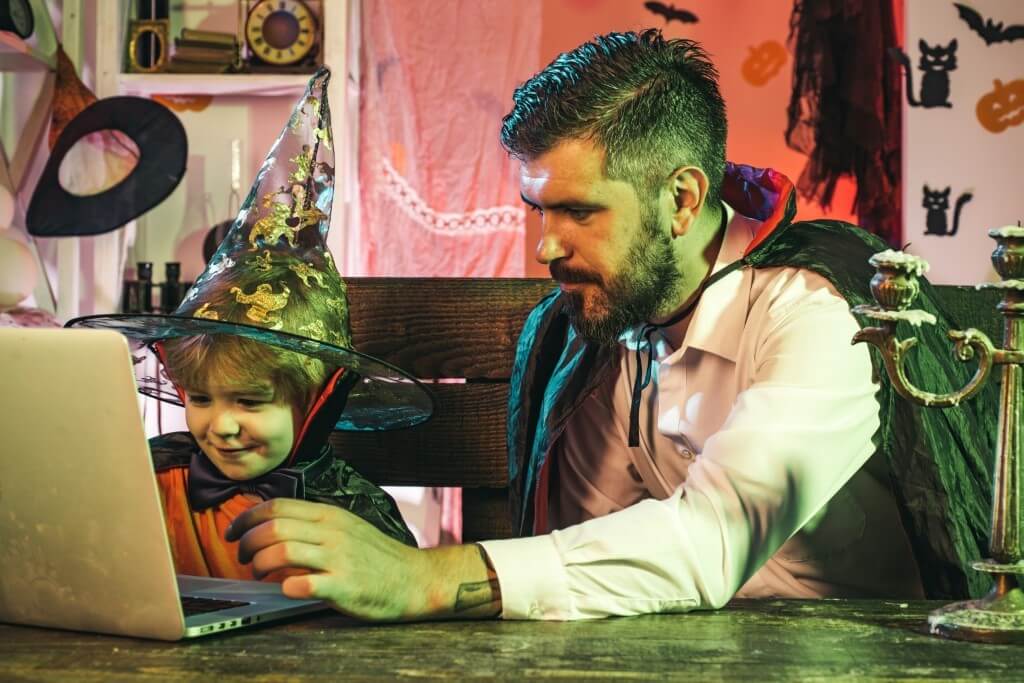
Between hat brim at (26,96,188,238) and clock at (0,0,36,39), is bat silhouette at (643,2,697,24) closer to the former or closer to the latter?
hat brim at (26,96,188,238)

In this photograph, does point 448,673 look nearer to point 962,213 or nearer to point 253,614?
point 253,614

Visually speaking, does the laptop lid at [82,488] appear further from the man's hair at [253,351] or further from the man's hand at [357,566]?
the man's hair at [253,351]

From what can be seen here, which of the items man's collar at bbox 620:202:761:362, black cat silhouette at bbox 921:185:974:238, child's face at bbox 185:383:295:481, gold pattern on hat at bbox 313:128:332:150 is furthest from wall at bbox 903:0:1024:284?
child's face at bbox 185:383:295:481

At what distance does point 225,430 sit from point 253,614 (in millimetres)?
490

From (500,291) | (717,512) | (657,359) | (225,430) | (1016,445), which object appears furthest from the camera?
(500,291)

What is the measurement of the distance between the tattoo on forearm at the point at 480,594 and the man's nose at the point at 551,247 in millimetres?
576

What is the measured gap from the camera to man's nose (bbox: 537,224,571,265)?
1532 mm

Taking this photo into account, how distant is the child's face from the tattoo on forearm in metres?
0.52

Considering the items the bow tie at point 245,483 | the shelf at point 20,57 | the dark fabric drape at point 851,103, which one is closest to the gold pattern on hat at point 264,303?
the bow tie at point 245,483

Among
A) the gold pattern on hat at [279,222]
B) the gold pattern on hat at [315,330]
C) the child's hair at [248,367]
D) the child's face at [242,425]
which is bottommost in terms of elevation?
the child's face at [242,425]

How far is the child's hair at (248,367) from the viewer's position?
1468 mm

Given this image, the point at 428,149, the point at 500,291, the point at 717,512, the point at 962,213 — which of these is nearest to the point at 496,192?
the point at 428,149

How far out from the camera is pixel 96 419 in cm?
86

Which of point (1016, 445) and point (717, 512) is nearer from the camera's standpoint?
point (1016, 445)
